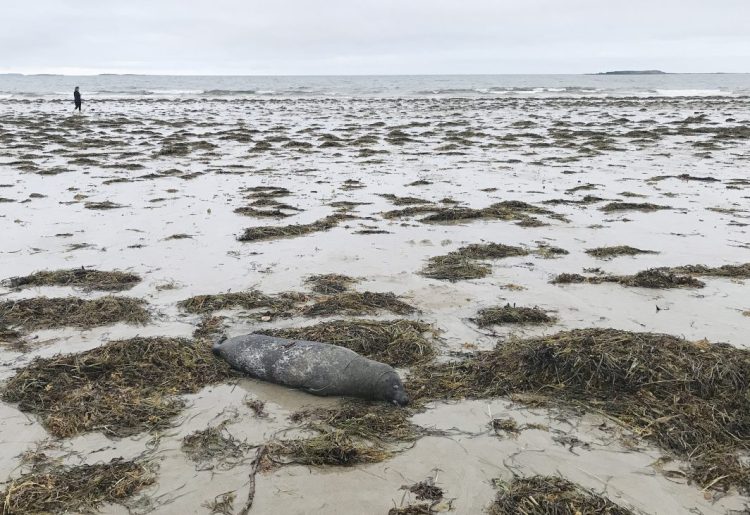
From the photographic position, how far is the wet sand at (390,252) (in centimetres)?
330

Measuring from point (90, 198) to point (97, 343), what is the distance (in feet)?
21.8

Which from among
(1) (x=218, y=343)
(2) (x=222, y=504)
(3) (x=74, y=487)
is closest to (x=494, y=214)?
(1) (x=218, y=343)

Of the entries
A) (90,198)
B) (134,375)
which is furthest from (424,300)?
(90,198)

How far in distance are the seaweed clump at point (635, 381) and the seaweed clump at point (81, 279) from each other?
3.81 metres

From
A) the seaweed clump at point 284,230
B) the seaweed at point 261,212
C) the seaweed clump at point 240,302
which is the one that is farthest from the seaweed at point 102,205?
the seaweed clump at point 240,302

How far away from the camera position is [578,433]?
3.67 meters

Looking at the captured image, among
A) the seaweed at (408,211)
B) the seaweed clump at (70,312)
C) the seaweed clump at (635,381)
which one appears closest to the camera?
the seaweed clump at (635,381)

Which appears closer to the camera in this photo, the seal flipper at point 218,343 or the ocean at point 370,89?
the seal flipper at point 218,343

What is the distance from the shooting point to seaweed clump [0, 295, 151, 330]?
533cm

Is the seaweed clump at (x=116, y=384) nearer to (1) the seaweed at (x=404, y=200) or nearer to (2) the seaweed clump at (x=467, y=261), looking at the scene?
(2) the seaweed clump at (x=467, y=261)

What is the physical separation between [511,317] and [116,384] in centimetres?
356

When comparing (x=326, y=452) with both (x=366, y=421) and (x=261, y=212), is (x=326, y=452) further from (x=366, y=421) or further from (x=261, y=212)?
(x=261, y=212)

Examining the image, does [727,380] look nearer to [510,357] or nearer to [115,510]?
[510,357]

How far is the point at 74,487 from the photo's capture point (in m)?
3.14
